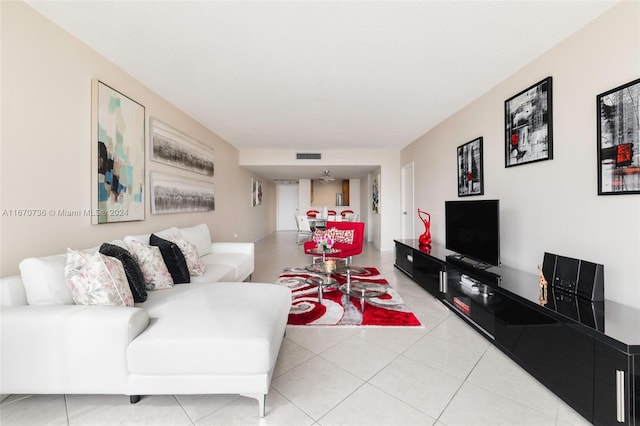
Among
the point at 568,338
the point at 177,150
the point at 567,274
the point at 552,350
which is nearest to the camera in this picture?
the point at 568,338

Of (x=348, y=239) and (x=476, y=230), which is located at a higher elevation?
(x=476, y=230)

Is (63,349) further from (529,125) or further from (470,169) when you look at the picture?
(470,169)

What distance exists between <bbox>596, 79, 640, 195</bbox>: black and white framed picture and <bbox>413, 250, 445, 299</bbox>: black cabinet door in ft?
5.07

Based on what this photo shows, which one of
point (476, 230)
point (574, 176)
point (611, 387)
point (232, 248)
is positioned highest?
point (574, 176)

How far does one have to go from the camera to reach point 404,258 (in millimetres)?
4168

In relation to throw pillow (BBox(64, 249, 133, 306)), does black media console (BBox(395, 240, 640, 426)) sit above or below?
below

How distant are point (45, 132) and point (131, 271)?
1.18 metres

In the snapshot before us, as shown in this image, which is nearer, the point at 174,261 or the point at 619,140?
the point at 619,140

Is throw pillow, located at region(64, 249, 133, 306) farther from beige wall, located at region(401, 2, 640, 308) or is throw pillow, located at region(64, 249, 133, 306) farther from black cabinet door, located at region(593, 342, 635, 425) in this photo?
beige wall, located at region(401, 2, 640, 308)

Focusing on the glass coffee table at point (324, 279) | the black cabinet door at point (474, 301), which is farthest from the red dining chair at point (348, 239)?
the black cabinet door at point (474, 301)

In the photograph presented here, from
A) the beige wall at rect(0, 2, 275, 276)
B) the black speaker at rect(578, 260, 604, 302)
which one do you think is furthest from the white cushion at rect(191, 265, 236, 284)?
the black speaker at rect(578, 260, 604, 302)

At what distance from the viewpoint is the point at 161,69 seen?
2.55 meters

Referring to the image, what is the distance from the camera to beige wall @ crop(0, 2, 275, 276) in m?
1.65

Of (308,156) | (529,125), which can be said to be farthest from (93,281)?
(308,156)
